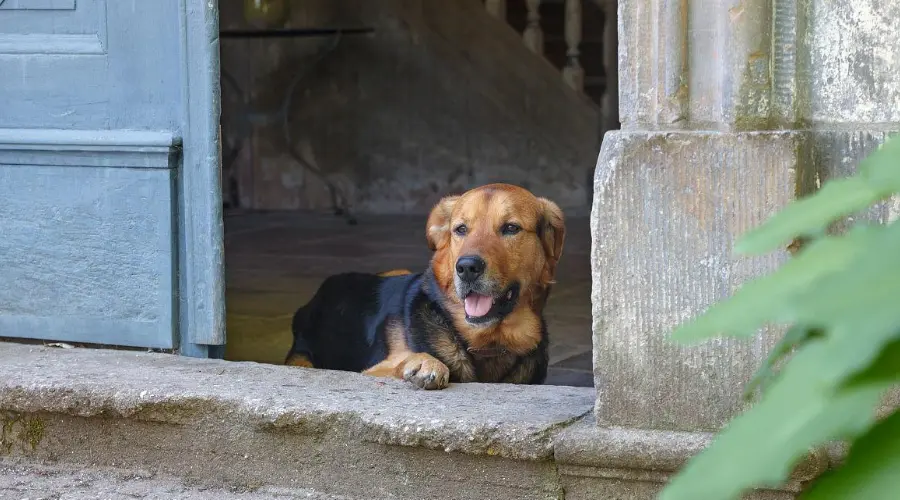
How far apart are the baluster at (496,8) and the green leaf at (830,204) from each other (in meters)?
9.76

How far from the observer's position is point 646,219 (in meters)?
2.45

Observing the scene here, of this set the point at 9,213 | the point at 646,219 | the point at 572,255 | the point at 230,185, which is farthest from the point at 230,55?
the point at 646,219

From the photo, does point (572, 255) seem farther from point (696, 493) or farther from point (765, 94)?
point (696, 493)

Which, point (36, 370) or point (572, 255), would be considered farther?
point (572, 255)

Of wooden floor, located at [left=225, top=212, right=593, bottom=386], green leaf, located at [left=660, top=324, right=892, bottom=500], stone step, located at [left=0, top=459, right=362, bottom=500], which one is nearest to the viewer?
green leaf, located at [left=660, top=324, right=892, bottom=500]

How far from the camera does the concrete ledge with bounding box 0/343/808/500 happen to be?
2.51 m

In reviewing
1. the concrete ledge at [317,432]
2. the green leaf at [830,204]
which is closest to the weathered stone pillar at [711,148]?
the concrete ledge at [317,432]

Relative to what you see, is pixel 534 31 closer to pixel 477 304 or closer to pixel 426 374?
Result: pixel 477 304

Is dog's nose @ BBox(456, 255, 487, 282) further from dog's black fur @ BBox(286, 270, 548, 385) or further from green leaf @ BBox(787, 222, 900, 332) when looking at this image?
green leaf @ BBox(787, 222, 900, 332)

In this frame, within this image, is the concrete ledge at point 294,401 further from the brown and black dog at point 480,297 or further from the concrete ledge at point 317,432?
the brown and black dog at point 480,297

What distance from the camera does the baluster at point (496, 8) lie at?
32.8 ft

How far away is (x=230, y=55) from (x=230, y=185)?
1.21 meters

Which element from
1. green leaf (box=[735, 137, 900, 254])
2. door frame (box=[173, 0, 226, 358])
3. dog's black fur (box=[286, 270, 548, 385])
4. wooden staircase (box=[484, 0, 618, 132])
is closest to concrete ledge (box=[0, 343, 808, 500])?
door frame (box=[173, 0, 226, 358])

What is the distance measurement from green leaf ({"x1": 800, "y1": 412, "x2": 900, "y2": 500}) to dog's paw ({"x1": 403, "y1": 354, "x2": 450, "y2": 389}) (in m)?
2.56
